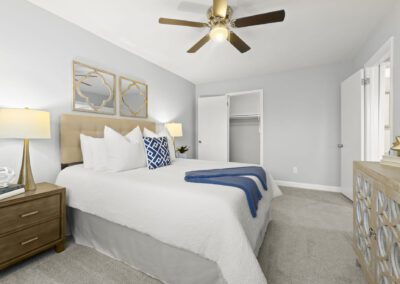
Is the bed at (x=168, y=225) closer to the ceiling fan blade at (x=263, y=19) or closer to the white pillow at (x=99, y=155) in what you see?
the white pillow at (x=99, y=155)

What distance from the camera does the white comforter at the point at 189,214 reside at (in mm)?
1049

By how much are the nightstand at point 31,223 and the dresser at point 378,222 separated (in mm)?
2389

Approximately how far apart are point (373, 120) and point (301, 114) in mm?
1249

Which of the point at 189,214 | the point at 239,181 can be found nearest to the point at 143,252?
the point at 189,214

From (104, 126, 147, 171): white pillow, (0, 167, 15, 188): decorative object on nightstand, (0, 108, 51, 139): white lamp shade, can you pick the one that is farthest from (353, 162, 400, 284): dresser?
(0, 167, 15, 188): decorative object on nightstand

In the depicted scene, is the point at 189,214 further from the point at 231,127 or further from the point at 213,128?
the point at 231,127

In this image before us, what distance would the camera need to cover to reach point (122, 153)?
2.02 metres

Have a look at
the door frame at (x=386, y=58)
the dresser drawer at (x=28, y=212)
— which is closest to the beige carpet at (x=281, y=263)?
the dresser drawer at (x=28, y=212)

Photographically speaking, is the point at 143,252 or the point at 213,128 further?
the point at 213,128

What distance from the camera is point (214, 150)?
4.60 metres

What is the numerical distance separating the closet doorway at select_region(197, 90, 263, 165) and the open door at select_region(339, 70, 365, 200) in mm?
1465

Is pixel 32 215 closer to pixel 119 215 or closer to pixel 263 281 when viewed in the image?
pixel 119 215

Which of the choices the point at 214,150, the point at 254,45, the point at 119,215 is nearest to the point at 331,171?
the point at 214,150

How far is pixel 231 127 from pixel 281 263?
4.16m
